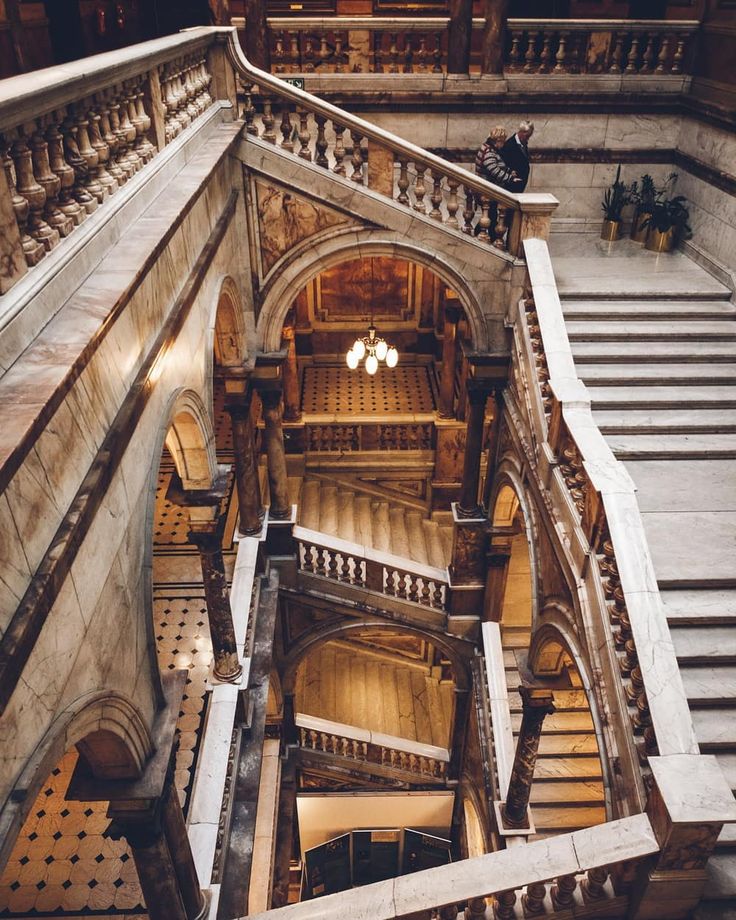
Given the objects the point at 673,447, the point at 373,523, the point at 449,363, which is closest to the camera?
the point at 673,447

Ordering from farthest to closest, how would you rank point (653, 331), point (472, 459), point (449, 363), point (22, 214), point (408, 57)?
point (449, 363) → point (472, 459) → point (408, 57) → point (653, 331) → point (22, 214)

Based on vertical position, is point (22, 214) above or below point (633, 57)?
below

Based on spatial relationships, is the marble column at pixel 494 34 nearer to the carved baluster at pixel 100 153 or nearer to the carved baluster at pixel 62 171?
the carved baluster at pixel 100 153

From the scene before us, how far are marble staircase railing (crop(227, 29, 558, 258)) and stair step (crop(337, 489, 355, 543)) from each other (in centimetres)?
575

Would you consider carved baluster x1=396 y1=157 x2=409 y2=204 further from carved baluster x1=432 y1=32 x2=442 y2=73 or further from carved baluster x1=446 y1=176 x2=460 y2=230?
carved baluster x1=432 y1=32 x2=442 y2=73

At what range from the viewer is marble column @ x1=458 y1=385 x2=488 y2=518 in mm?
8727

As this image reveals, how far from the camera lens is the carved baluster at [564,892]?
4.21m

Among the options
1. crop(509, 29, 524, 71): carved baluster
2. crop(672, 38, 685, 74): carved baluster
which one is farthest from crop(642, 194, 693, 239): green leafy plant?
crop(509, 29, 524, 71): carved baluster

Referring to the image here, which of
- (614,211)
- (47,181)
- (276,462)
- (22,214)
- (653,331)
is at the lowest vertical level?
(22,214)

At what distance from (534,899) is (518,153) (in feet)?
23.1

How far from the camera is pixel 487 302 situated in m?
7.75

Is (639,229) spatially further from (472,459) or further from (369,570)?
(369,570)

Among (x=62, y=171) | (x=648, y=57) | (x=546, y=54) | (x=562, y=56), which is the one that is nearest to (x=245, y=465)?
→ (x=62, y=171)

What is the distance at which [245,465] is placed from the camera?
8.25 m
